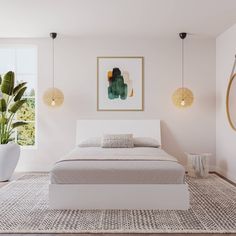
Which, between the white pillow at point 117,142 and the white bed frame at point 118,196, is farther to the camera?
the white pillow at point 117,142

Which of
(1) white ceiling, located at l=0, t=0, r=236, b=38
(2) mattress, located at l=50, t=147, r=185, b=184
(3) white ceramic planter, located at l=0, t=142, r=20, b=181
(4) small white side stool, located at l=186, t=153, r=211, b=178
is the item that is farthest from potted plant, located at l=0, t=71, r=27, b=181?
(4) small white side stool, located at l=186, t=153, r=211, b=178

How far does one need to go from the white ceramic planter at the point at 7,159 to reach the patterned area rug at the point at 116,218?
887 millimetres

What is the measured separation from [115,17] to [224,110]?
2.33 meters

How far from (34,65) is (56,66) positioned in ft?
1.82

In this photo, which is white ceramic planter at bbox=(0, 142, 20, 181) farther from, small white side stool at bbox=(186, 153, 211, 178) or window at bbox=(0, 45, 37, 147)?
small white side stool at bbox=(186, 153, 211, 178)

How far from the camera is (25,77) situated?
6227 mm

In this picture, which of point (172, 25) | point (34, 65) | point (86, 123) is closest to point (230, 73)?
point (172, 25)

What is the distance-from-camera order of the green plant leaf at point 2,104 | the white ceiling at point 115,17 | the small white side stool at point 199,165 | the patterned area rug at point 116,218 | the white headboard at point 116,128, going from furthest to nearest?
the white headboard at point 116,128 → the small white side stool at point 199,165 → the green plant leaf at point 2,104 → the white ceiling at point 115,17 → the patterned area rug at point 116,218

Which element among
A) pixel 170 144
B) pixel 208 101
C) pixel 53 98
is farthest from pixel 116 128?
pixel 208 101

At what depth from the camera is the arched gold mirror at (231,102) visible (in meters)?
5.02

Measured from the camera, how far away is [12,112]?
5414mm

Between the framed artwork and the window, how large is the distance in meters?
1.24

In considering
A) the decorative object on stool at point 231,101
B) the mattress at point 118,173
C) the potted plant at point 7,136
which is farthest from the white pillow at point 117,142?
the decorative object on stool at point 231,101

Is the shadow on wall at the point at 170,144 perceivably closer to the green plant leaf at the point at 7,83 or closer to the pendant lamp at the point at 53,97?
the pendant lamp at the point at 53,97
